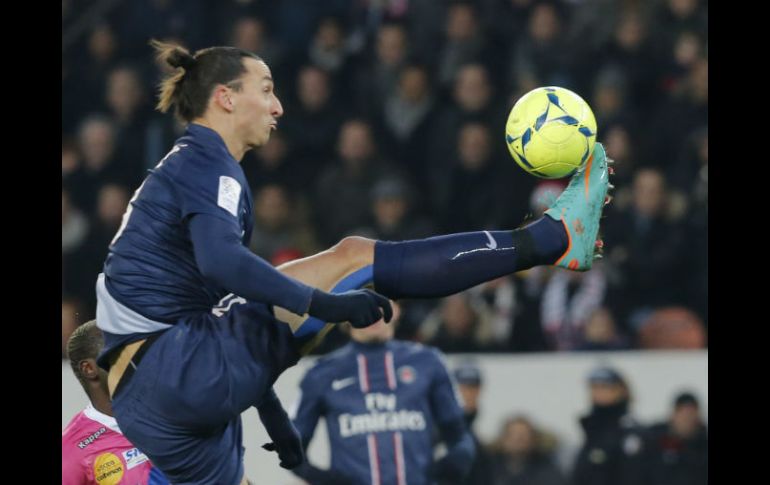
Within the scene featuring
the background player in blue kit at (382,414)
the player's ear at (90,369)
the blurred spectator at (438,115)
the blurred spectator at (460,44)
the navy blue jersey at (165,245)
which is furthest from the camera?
the blurred spectator at (460,44)

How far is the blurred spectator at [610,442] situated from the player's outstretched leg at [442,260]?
3.49 metres

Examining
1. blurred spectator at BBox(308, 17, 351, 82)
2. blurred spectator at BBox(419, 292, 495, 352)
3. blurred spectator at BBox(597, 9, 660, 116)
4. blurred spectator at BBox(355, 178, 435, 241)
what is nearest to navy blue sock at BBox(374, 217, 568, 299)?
blurred spectator at BBox(419, 292, 495, 352)

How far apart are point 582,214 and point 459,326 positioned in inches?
155

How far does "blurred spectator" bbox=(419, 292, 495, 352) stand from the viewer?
8.29 m

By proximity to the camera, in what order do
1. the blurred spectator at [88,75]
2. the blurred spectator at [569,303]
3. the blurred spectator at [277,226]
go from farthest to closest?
the blurred spectator at [88,75] → the blurred spectator at [277,226] → the blurred spectator at [569,303]

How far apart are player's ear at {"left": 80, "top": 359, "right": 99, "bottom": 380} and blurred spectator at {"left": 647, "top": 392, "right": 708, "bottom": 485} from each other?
4075 mm

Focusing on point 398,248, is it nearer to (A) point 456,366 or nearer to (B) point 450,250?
(B) point 450,250

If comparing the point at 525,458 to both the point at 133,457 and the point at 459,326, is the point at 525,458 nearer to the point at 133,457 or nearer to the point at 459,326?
the point at 459,326

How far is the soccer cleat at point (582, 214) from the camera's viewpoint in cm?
445

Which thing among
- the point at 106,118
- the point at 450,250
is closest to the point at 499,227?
the point at 106,118

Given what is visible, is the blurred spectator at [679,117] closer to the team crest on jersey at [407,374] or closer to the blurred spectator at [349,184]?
the blurred spectator at [349,184]

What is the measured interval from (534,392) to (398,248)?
3698 mm

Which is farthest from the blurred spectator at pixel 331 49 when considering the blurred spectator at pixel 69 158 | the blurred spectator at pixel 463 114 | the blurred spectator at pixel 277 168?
the blurred spectator at pixel 69 158

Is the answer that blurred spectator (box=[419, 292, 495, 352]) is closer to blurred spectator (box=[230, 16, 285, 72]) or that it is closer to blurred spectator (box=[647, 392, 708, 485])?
blurred spectator (box=[647, 392, 708, 485])
